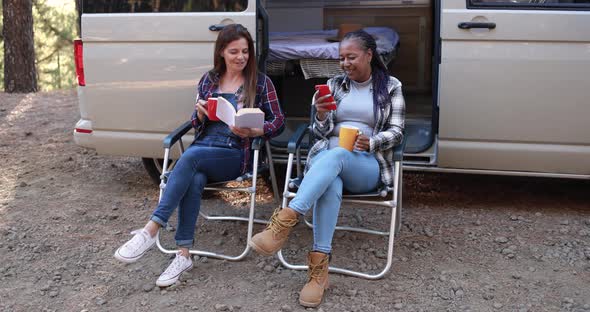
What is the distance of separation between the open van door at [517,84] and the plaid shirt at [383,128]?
533mm

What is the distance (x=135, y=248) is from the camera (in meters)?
3.46

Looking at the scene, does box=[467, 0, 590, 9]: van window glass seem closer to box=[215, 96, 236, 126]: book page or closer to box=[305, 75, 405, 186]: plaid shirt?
box=[305, 75, 405, 186]: plaid shirt

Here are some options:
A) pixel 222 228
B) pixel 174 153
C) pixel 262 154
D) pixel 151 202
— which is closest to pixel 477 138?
pixel 262 154

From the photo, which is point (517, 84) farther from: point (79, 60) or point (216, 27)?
point (79, 60)

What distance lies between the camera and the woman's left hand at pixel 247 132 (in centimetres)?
373

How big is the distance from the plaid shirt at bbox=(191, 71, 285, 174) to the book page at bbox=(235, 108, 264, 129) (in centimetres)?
21

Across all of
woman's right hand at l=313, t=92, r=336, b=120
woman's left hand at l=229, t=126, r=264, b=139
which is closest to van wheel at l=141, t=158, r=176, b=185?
woman's left hand at l=229, t=126, r=264, b=139

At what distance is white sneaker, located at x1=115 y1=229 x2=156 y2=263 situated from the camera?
11.3ft

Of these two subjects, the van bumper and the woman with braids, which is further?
the van bumper

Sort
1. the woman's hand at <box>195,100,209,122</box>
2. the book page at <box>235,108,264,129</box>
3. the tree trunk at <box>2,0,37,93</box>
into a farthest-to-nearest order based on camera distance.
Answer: the tree trunk at <box>2,0,37,93</box> → the woman's hand at <box>195,100,209,122</box> → the book page at <box>235,108,264,129</box>

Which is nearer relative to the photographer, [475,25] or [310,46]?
[475,25]

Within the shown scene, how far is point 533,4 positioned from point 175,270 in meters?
2.52

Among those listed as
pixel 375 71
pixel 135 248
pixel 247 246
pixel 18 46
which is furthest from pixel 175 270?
pixel 18 46

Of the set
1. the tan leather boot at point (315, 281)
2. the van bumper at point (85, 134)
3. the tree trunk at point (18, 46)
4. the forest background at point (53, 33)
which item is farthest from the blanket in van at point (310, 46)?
the forest background at point (53, 33)
